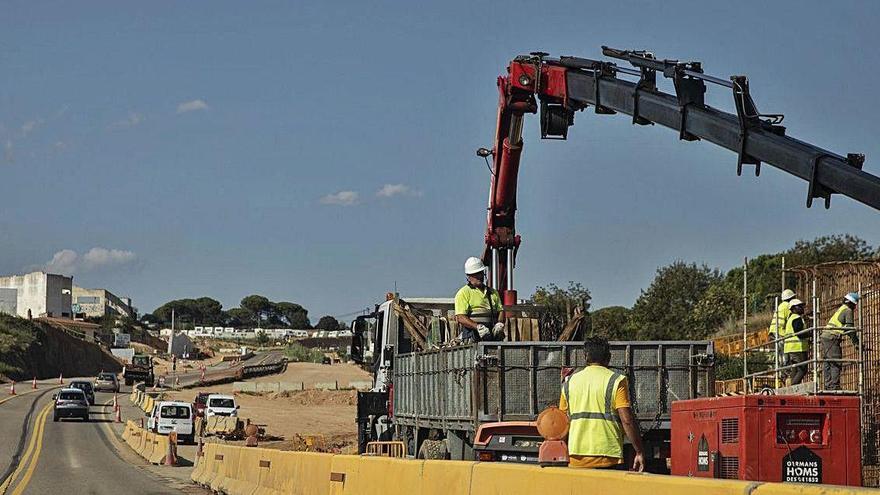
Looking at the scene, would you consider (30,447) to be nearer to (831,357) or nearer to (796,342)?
(796,342)

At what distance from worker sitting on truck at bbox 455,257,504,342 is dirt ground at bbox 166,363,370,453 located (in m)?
18.0

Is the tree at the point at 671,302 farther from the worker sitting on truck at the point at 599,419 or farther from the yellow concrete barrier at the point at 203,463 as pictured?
the worker sitting on truck at the point at 599,419

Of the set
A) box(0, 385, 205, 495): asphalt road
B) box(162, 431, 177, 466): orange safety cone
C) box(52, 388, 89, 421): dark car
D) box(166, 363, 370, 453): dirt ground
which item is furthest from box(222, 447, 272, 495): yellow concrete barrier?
box(52, 388, 89, 421): dark car

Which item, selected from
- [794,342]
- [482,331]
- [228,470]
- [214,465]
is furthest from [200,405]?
[482,331]

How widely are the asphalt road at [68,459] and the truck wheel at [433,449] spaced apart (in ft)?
20.3

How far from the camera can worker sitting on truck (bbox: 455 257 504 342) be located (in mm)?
16891

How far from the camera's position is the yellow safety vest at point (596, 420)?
9164 millimetres

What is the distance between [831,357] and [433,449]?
575 centimetres

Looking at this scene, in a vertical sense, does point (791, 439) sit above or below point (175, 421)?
above

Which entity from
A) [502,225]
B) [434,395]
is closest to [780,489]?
[434,395]

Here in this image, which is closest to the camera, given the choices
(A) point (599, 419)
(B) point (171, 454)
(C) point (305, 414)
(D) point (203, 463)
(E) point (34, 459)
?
(A) point (599, 419)

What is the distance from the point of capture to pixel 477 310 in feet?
55.8

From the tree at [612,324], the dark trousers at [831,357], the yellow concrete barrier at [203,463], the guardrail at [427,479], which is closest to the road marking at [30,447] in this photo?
the yellow concrete barrier at [203,463]

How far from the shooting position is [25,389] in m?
83.4
